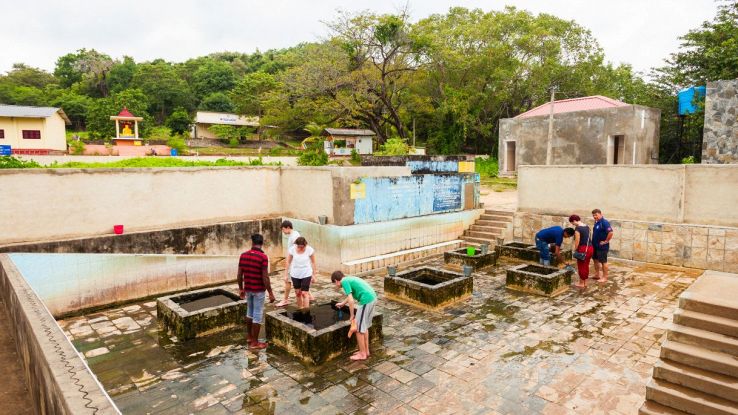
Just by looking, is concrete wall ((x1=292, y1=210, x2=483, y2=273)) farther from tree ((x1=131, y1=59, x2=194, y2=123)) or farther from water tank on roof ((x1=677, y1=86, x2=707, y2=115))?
tree ((x1=131, y1=59, x2=194, y2=123))

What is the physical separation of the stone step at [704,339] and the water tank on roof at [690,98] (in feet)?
67.1

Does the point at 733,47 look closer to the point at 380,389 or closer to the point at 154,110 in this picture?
the point at 380,389

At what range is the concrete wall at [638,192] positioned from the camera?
10680 millimetres

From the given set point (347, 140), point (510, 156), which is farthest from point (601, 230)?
point (347, 140)

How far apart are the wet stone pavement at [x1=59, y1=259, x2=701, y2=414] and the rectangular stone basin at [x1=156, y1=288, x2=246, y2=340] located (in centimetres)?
23

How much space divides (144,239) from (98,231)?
98 cm

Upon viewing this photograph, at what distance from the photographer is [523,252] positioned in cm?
1221

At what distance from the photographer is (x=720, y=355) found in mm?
4457

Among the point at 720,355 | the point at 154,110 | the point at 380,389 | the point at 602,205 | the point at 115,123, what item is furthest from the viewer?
the point at 154,110

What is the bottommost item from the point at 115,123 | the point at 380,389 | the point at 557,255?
the point at 380,389

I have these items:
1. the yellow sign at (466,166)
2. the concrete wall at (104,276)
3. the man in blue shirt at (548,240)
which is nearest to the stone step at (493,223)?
the yellow sign at (466,166)

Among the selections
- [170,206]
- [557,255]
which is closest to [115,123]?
[170,206]

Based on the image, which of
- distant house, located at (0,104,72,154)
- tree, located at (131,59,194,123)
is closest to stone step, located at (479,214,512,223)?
distant house, located at (0,104,72,154)

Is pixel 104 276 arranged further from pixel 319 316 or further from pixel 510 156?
pixel 510 156
